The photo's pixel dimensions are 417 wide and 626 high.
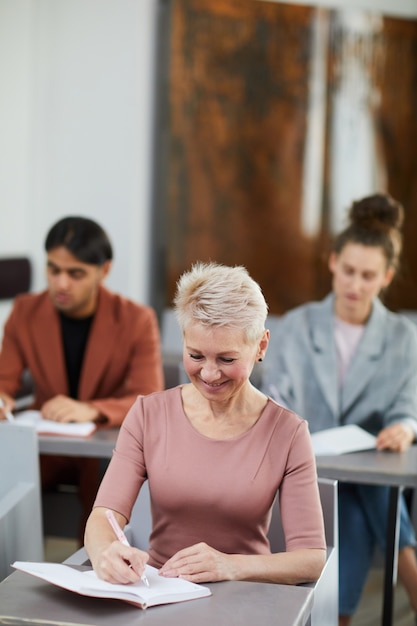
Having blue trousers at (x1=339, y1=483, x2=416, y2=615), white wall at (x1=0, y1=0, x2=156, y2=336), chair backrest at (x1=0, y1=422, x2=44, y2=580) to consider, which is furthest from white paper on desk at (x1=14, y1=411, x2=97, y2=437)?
white wall at (x1=0, y1=0, x2=156, y2=336)

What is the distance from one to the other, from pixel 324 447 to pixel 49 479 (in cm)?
93

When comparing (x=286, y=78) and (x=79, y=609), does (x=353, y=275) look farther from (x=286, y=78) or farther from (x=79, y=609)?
(x=286, y=78)

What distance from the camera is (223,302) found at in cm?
190

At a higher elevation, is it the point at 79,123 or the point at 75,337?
the point at 79,123

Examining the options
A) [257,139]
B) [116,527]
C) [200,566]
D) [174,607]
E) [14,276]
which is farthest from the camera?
[257,139]

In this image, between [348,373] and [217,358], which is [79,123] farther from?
[217,358]

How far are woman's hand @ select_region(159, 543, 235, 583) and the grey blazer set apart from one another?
4.66ft

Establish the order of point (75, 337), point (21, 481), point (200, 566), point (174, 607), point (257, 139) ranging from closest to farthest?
point (174, 607)
point (200, 566)
point (21, 481)
point (75, 337)
point (257, 139)

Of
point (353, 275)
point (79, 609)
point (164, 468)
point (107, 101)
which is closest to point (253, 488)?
point (164, 468)

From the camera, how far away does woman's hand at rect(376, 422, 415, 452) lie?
9.47 ft

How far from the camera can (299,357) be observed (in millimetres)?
3369

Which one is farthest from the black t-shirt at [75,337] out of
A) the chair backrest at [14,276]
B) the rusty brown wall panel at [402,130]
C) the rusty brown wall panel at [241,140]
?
the rusty brown wall panel at [402,130]

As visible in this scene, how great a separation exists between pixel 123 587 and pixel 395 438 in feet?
4.58

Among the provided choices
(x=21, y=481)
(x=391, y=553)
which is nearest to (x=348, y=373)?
(x=391, y=553)
